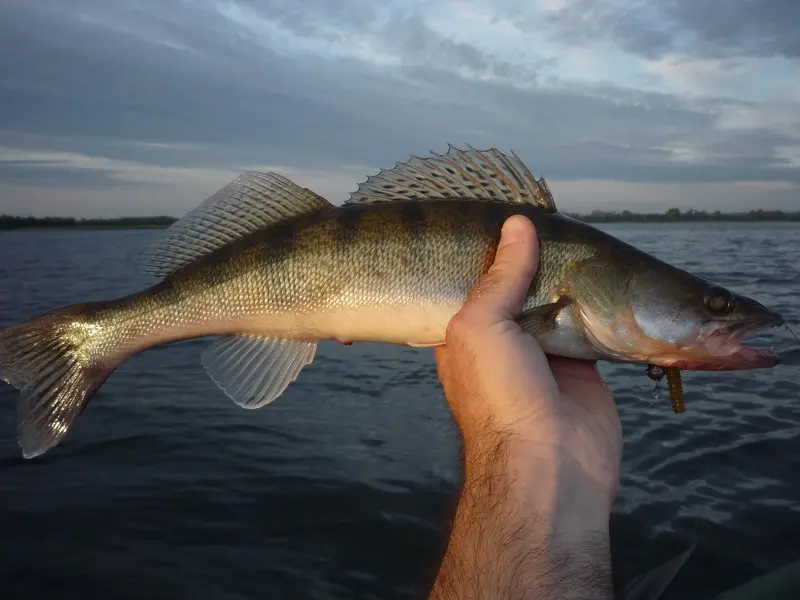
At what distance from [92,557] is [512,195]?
4.42 metres

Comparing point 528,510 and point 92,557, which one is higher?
point 528,510

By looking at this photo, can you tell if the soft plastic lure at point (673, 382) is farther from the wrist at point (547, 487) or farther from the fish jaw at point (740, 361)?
the wrist at point (547, 487)

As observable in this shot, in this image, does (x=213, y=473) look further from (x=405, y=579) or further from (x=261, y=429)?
(x=405, y=579)

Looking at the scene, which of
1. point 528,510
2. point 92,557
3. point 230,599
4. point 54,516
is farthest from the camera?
point 54,516

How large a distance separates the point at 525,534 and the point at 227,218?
2.62 m

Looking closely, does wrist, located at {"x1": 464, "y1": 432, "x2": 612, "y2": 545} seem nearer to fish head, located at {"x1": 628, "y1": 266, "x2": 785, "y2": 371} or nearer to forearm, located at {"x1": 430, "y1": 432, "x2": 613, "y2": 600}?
forearm, located at {"x1": 430, "y1": 432, "x2": 613, "y2": 600}

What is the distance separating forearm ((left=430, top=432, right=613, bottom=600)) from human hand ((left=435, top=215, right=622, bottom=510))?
0.20ft

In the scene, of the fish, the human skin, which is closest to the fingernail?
the fish

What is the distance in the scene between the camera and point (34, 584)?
15.7ft

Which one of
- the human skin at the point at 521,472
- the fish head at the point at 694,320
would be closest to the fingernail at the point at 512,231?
the human skin at the point at 521,472

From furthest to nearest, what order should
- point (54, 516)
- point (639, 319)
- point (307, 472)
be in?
point (307, 472) → point (54, 516) → point (639, 319)

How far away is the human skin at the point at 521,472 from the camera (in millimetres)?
2102

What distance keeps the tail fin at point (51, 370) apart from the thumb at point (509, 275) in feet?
7.44

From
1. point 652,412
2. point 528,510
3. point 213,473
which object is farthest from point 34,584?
point 652,412
